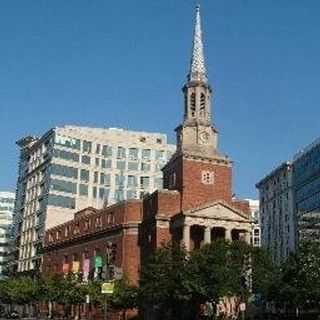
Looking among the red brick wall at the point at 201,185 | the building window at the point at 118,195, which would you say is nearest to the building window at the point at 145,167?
the building window at the point at 118,195

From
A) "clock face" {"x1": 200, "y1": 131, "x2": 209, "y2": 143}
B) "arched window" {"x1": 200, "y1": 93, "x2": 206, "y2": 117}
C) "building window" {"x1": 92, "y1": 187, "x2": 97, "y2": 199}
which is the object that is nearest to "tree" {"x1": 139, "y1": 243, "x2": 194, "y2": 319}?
"clock face" {"x1": 200, "y1": 131, "x2": 209, "y2": 143}

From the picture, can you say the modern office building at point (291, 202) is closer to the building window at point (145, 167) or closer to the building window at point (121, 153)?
the building window at point (145, 167)

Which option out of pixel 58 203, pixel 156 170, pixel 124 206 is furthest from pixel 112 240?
pixel 156 170

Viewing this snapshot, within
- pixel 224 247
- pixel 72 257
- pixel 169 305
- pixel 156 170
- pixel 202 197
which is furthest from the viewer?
pixel 156 170

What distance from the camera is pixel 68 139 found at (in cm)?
14588

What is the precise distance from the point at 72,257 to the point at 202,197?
35510 mm

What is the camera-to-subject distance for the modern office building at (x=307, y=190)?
124 metres

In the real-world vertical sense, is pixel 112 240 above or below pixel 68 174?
below

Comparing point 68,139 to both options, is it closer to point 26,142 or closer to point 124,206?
point 26,142

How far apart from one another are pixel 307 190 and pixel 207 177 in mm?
46588

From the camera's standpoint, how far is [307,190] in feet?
428

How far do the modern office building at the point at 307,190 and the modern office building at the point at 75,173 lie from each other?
35090 millimetres

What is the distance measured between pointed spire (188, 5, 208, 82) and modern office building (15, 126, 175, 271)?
56175 mm

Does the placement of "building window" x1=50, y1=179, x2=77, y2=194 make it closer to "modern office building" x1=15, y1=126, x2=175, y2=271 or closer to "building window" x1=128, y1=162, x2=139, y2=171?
"modern office building" x1=15, y1=126, x2=175, y2=271
